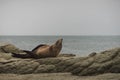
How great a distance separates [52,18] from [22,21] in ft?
1.45

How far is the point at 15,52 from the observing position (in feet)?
11.0

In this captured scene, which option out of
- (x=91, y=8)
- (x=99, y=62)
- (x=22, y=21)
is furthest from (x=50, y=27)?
(x=99, y=62)

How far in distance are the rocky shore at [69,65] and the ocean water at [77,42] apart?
0.09 meters

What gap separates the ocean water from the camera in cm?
320

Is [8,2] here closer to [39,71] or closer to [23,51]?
[23,51]

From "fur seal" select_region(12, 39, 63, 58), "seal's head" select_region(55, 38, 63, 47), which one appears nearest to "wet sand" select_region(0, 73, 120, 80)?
"fur seal" select_region(12, 39, 63, 58)

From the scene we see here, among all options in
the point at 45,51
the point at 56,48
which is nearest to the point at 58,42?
the point at 56,48

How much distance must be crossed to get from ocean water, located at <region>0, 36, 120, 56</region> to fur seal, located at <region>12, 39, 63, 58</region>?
55mm

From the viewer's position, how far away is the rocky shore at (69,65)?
9.88 ft

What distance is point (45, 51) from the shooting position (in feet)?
10.6

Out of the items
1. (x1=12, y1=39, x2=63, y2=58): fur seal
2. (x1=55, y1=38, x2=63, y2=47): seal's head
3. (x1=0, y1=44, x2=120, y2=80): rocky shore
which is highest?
(x1=55, y1=38, x2=63, y2=47): seal's head

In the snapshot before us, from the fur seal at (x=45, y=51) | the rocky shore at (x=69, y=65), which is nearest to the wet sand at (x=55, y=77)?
the rocky shore at (x=69, y=65)

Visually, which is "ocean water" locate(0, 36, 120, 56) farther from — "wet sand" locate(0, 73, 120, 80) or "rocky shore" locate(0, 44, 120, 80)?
"wet sand" locate(0, 73, 120, 80)

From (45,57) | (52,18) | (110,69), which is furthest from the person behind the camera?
(52,18)
